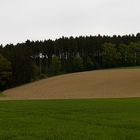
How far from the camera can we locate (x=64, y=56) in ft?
547

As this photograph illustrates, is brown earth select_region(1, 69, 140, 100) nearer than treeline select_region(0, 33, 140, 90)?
Yes

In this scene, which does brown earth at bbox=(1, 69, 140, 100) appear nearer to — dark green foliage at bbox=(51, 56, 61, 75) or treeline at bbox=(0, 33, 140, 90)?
treeline at bbox=(0, 33, 140, 90)

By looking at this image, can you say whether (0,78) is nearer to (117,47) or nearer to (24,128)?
(117,47)

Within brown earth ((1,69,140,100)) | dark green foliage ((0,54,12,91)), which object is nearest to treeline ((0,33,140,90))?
dark green foliage ((0,54,12,91))

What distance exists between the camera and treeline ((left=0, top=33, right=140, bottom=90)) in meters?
108

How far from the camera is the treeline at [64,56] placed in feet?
356

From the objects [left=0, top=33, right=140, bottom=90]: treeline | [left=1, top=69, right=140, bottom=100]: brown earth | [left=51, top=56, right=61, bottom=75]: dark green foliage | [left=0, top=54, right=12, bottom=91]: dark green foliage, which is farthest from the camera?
[left=51, top=56, right=61, bottom=75]: dark green foliage

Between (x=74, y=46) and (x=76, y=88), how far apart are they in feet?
302

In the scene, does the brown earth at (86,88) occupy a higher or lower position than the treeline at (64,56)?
lower

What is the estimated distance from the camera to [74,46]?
562 feet

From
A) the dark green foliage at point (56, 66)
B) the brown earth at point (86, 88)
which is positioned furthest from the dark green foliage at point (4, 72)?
the dark green foliage at point (56, 66)

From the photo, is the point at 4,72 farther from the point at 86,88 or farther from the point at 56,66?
the point at 56,66

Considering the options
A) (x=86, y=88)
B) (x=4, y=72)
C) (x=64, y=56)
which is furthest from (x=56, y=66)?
(x=86, y=88)

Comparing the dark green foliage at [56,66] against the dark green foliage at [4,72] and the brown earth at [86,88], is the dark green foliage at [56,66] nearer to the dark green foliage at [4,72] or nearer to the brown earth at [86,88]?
the dark green foliage at [4,72]
